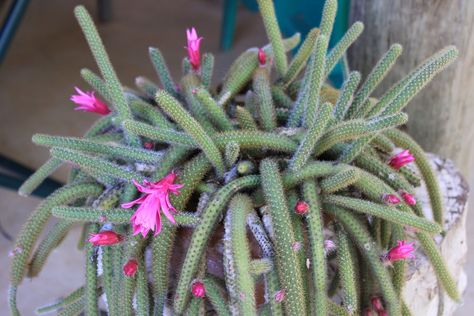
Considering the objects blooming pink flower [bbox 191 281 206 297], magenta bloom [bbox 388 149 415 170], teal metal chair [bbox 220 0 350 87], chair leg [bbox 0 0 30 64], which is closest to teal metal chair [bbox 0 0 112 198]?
chair leg [bbox 0 0 30 64]

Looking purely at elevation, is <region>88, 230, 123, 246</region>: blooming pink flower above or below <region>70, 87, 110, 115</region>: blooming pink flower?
below

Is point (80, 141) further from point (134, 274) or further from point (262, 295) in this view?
point (262, 295)

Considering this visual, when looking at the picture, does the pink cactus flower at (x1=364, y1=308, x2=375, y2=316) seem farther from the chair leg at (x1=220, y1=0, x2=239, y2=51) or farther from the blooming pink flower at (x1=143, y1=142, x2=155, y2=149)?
the chair leg at (x1=220, y1=0, x2=239, y2=51)

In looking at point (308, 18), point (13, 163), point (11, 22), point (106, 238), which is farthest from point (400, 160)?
point (13, 163)

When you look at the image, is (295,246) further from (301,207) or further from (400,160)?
(400,160)

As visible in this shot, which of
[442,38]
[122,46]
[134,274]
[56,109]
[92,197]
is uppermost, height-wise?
[122,46]

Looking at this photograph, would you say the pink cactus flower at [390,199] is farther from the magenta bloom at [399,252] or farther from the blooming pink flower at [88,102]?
the blooming pink flower at [88,102]

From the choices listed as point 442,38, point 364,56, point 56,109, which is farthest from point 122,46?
point 442,38
